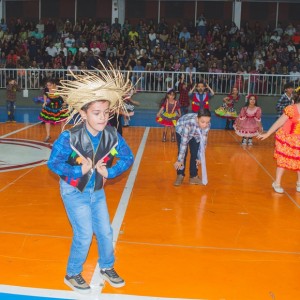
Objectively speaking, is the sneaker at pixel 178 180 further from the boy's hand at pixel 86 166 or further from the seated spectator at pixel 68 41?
the seated spectator at pixel 68 41

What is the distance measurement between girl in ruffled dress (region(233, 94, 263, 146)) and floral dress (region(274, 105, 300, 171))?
4272mm

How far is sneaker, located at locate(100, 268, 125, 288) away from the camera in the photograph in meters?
3.89

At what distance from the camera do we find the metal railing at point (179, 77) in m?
19.3

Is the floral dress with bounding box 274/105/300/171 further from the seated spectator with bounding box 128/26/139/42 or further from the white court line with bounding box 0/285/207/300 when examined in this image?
the seated spectator with bounding box 128/26/139/42

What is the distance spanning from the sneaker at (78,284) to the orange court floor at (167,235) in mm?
50

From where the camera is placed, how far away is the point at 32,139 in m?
11.3

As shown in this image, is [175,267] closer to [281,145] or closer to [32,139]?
[281,145]

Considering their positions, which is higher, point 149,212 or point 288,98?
point 288,98

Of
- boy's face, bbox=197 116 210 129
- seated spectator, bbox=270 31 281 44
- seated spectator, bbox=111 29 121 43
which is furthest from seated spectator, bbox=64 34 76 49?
boy's face, bbox=197 116 210 129

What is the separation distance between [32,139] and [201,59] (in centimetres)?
1147

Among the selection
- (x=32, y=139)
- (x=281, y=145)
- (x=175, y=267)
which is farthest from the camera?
(x=32, y=139)

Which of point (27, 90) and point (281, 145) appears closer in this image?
point (281, 145)

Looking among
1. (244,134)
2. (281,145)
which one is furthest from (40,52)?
(281,145)

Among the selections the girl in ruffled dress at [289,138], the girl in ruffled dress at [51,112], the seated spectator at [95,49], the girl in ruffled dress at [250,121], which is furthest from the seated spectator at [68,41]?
the girl in ruffled dress at [289,138]
